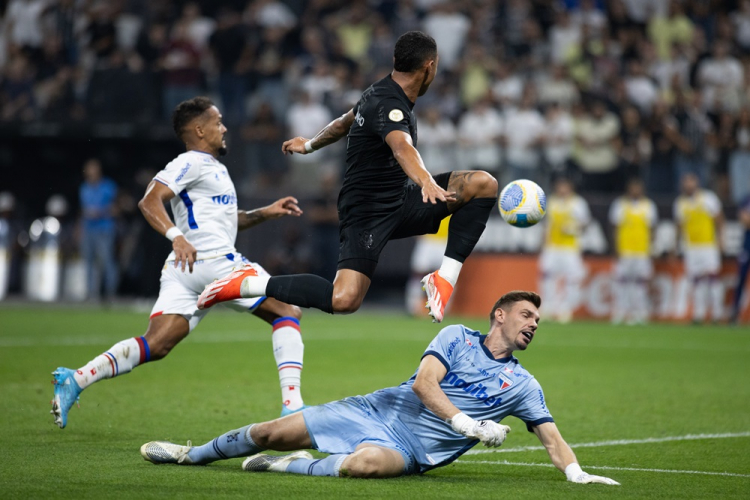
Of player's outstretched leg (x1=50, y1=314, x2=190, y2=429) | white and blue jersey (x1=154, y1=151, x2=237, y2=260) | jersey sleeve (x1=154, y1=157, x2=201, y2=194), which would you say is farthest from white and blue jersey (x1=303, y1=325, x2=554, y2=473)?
jersey sleeve (x1=154, y1=157, x2=201, y2=194)

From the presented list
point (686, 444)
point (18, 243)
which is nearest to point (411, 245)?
point (18, 243)

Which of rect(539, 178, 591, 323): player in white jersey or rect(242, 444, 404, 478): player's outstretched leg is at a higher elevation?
rect(539, 178, 591, 323): player in white jersey

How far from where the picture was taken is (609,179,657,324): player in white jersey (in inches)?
769

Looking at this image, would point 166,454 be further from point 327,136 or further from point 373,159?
point 327,136

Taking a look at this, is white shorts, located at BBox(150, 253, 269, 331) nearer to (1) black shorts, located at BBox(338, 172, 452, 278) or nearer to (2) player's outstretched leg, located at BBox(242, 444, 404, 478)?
(1) black shorts, located at BBox(338, 172, 452, 278)

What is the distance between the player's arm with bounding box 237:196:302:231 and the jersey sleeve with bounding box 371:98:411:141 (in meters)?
1.65

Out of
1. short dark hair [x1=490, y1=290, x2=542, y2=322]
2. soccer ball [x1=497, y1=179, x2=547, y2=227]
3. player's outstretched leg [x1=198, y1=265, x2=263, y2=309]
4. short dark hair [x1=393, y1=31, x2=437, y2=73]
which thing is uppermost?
short dark hair [x1=393, y1=31, x2=437, y2=73]

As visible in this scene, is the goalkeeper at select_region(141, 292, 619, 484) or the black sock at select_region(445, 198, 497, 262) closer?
the goalkeeper at select_region(141, 292, 619, 484)

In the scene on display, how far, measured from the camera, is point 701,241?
1952cm

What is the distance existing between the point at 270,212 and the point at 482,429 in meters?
3.17

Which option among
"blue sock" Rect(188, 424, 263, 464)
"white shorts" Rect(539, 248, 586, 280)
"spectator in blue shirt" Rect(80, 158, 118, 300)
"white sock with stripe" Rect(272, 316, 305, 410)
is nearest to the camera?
"blue sock" Rect(188, 424, 263, 464)

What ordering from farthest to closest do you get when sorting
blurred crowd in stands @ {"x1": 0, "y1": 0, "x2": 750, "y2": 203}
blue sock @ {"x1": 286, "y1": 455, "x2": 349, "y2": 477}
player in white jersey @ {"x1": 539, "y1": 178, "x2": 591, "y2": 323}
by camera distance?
1. blurred crowd in stands @ {"x1": 0, "y1": 0, "x2": 750, "y2": 203}
2. player in white jersey @ {"x1": 539, "y1": 178, "x2": 591, "y2": 323}
3. blue sock @ {"x1": 286, "y1": 455, "x2": 349, "y2": 477}

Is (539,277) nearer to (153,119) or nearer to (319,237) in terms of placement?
(319,237)

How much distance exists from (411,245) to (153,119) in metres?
5.33
